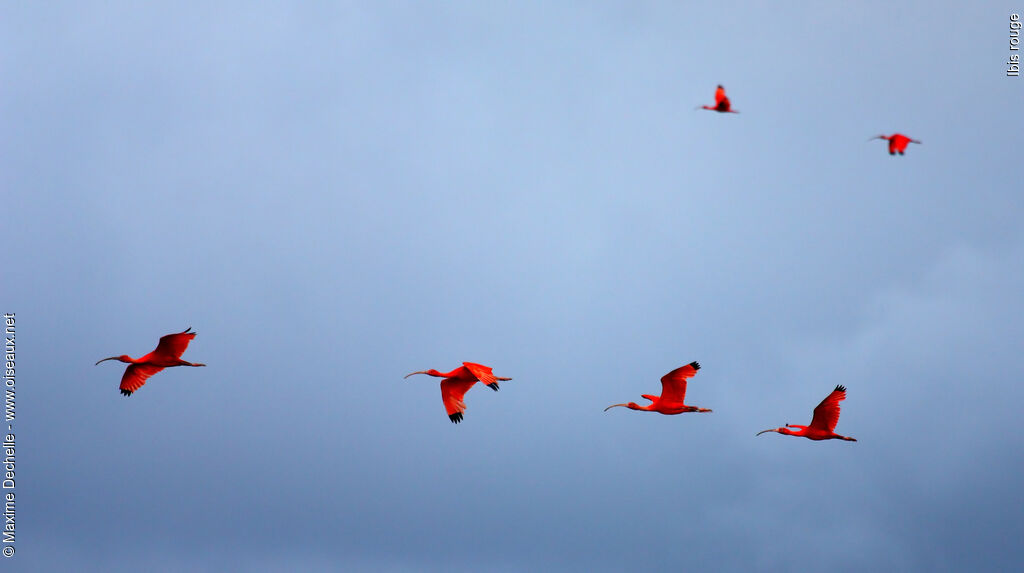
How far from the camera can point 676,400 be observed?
190ft

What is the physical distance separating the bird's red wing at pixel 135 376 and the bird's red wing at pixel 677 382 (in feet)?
73.4

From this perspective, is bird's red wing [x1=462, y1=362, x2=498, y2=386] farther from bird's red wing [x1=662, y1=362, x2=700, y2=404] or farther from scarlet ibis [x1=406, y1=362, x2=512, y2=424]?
bird's red wing [x1=662, y1=362, x2=700, y2=404]

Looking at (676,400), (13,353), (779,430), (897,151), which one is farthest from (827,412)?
(13,353)

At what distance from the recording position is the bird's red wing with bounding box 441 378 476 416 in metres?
57.3

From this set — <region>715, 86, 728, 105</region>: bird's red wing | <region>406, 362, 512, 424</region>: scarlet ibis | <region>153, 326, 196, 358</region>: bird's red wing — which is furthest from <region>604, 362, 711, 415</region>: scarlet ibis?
<region>153, 326, 196, 358</region>: bird's red wing

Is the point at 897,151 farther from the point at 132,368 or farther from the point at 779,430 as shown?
the point at 132,368

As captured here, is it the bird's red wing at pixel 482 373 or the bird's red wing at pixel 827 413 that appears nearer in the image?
the bird's red wing at pixel 482 373

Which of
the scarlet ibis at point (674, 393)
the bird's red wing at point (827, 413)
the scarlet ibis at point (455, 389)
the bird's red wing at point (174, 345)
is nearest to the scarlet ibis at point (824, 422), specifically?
the bird's red wing at point (827, 413)

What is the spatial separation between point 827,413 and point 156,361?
2912 centimetres

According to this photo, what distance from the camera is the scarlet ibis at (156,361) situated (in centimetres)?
5575

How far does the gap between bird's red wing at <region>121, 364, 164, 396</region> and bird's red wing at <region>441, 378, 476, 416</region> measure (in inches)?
496

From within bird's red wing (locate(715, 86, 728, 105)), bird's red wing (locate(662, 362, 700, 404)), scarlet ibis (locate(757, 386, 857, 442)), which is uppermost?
bird's red wing (locate(715, 86, 728, 105))

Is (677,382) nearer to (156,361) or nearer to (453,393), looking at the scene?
(453,393)

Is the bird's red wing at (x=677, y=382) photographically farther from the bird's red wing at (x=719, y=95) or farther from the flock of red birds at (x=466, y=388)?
the bird's red wing at (x=719, y=95)
